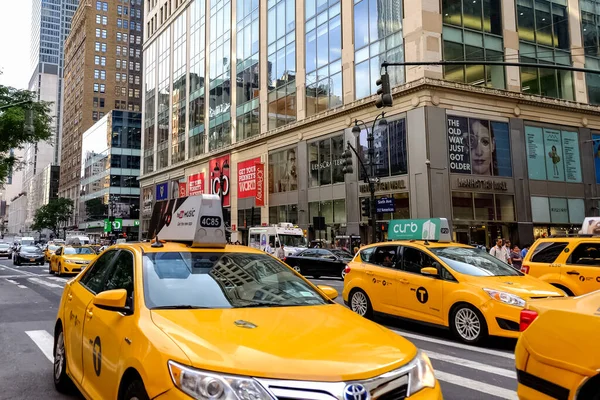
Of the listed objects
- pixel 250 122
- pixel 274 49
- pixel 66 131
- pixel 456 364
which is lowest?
pixel 456 364

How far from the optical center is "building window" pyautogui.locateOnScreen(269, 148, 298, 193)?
38.8 m

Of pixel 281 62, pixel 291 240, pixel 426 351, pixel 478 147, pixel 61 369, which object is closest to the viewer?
pixel 61 369

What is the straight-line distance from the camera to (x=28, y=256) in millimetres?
31500

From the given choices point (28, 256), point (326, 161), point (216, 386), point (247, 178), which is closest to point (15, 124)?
point (28, 256)

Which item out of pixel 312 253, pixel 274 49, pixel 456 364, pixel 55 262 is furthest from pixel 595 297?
pixel 274 49

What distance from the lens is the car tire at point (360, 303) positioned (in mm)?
9438

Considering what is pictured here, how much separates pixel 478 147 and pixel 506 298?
79.7 ft

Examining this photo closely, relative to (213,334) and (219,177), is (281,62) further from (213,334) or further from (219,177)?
(213,334)

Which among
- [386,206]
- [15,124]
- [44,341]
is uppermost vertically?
[15,124]

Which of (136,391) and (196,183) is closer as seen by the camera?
(136,391)

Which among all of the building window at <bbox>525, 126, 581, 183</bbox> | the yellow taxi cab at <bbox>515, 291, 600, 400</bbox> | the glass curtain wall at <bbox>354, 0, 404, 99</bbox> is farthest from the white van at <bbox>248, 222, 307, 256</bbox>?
the yellow taxi cab at <bbox>515, 291, 600, 400</bbox>

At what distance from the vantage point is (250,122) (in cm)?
4462

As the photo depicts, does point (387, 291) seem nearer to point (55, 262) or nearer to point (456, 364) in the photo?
point (456, 364)

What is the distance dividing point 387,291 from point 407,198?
2058cm
